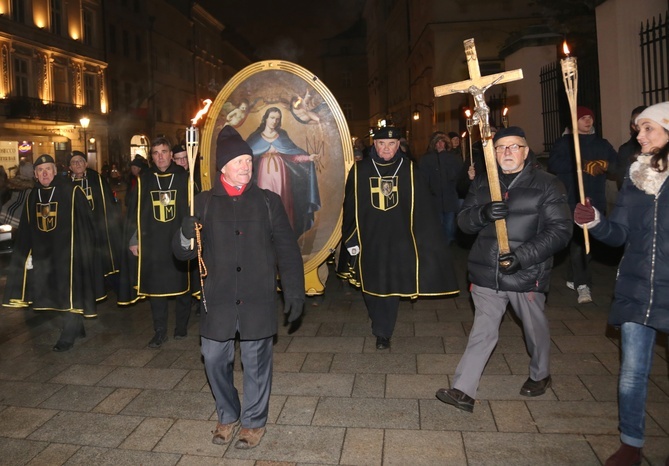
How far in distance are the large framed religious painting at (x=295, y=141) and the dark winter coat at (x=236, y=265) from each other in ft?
9.40

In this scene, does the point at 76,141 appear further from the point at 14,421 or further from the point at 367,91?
the point at 367,91

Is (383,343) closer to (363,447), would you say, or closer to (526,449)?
(363,447)

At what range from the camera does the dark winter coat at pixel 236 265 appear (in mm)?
3812

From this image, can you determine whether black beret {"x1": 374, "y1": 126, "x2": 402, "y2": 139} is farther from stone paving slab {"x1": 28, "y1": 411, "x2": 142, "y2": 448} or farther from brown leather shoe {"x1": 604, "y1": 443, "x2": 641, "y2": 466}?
brown leather shoe {"x1": 604, "y1": 443, "x2": 641, "y2": 466}

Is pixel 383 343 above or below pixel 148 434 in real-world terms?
above

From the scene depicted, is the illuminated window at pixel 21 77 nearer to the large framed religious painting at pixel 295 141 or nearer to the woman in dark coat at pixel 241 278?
the large framed religious painting at pixel 295 141

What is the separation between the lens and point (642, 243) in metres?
3.36

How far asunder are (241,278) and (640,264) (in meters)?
2.20

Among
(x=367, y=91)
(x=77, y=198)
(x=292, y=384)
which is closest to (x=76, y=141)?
(x=77, y=198)

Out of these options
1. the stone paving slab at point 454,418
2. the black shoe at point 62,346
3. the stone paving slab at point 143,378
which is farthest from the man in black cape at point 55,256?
the stone paving slab at point 454,418

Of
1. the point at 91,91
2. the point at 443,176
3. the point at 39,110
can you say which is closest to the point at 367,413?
the point at 443,176

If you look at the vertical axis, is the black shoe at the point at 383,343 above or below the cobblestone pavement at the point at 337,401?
above

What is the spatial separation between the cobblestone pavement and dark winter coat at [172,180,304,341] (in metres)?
0.75

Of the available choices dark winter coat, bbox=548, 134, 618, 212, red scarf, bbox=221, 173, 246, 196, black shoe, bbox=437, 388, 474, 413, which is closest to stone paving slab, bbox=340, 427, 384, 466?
black shoe, bbox=437, 388, 474, 413
